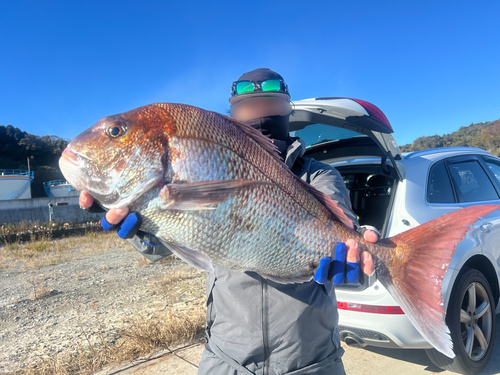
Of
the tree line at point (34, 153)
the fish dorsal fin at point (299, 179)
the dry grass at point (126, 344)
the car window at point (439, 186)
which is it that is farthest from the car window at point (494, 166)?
the tree line at point (34, 153)

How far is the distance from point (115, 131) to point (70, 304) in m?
5.25

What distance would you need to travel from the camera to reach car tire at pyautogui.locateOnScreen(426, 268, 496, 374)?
2.77 metres

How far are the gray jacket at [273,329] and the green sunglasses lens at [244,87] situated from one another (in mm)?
890

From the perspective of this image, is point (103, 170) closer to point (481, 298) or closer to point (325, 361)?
point (325, 361)

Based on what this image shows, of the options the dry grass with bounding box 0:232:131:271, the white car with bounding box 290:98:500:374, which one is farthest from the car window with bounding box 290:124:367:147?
the dry grass with bounding box 0:232:131:271

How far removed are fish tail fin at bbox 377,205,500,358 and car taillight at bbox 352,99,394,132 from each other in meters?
1.42

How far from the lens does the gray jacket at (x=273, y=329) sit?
1.60m

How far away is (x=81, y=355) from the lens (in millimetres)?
3104

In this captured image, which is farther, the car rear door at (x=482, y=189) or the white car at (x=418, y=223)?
the car rear door at (x=482, y=189)

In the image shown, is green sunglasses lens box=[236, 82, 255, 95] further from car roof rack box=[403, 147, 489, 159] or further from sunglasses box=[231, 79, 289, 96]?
car roof rack box=[403, 147, 489, 159]

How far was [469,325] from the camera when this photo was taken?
117 inches

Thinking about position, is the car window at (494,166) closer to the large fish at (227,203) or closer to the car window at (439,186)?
the car window at (439,186)

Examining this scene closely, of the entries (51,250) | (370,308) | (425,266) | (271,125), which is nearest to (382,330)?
(370,308)

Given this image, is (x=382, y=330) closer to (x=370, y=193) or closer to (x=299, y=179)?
(x=299, y=179)
